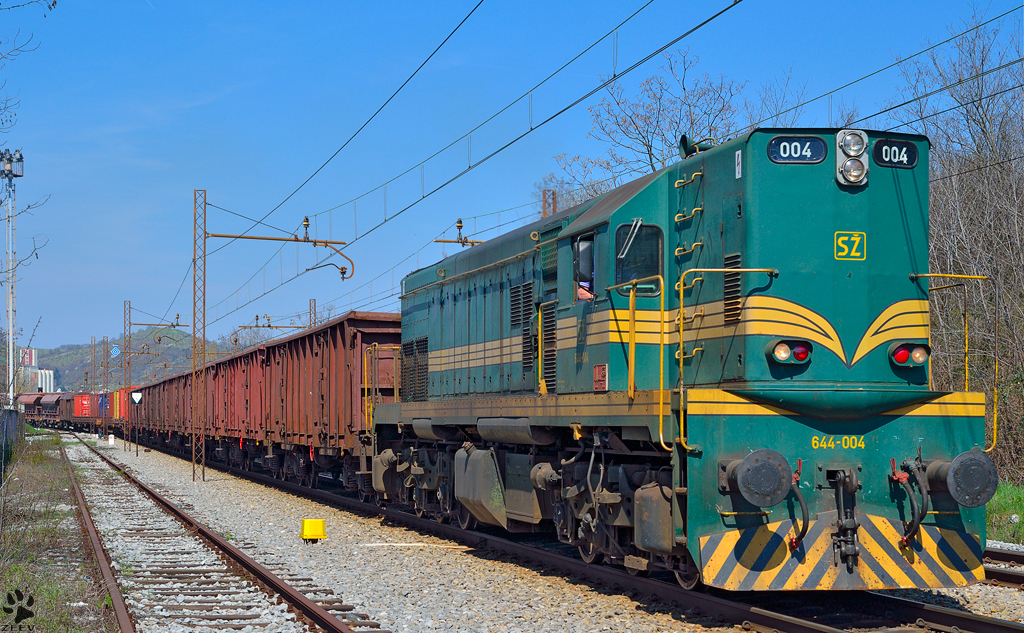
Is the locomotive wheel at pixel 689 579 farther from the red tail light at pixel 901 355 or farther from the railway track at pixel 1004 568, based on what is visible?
the railway track at pixel 1004 568

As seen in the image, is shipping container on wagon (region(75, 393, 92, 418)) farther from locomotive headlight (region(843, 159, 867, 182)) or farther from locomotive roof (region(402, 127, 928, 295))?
locomotive headlight (region(843, 159, 867, 182))

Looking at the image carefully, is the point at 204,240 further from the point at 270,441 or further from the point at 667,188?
the point at 667,188

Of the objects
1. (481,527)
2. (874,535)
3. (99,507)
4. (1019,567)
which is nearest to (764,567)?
(874,535)

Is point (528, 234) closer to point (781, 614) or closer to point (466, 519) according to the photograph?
point (466, 519)

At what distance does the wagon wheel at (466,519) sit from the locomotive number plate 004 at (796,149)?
6555 mm

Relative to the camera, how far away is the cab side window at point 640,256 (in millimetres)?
8109

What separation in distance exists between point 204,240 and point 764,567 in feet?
66.5

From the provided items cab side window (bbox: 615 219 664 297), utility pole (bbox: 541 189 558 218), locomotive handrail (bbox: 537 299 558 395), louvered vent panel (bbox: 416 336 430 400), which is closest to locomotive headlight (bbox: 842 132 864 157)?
cab side window (bbox: 615 219 664 297)

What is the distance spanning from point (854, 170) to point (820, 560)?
10.0ft

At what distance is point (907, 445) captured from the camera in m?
7.23

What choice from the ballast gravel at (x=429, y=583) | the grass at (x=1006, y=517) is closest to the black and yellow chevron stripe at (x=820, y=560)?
the ballast gravel at (x=429, y=583)

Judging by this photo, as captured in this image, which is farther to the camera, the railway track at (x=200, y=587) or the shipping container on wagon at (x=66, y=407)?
the shipping container on wagon at (x=66, y=407)

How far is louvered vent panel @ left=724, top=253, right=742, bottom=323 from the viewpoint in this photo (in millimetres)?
7371

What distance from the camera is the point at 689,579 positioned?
25.0 feet
